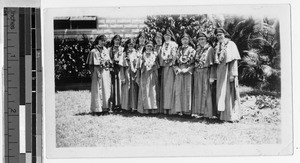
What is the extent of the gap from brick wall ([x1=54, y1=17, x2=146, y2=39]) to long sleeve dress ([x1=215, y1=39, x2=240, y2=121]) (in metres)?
0.36

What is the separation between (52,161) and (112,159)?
0.26 meters

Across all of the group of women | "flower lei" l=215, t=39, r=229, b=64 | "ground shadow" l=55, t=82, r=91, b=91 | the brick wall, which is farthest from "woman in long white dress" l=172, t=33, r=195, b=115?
Result: "ground shadow" l=55, t=82, r=91, b=91

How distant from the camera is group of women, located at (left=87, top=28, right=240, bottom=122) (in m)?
1.73

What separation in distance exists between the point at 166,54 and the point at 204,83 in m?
0.20

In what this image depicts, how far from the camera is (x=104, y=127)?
1750mm

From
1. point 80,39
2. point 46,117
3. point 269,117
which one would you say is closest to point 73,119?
point 46,117

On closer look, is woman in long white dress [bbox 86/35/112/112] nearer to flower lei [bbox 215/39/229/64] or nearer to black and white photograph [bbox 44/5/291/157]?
black and white photograph [bbox 44/5/291/157]

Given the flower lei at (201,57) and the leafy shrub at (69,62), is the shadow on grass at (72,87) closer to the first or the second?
the leafy shrub at (69,62)

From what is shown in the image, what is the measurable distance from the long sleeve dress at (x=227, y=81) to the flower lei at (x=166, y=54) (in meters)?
0.20

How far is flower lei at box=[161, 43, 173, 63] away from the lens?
5.73 ft

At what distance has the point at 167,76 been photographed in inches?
68.7

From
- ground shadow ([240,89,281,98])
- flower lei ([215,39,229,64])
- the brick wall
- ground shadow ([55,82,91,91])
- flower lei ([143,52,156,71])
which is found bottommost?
ground shadow ([240,89,281,98])

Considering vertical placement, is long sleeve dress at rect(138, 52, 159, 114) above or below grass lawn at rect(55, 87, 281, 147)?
above

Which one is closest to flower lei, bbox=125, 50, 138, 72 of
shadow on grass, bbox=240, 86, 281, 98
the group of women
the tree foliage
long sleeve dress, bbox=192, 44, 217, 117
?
the group of women
